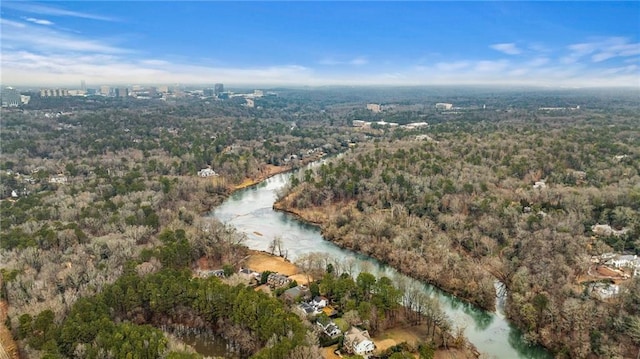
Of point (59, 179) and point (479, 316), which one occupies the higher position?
point (59, 179)

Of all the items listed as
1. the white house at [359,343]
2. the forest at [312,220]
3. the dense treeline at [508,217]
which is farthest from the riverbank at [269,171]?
the white house at [359,343]

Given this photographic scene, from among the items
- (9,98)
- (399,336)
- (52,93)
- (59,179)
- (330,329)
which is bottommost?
(399,336)

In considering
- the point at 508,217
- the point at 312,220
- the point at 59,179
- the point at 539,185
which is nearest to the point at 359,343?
the point at 508,217

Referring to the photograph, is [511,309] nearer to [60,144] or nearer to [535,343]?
[535,343]

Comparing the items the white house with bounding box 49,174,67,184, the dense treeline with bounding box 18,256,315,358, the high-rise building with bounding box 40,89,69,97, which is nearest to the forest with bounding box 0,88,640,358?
the dense treeline with bounding box 18,256,315,358

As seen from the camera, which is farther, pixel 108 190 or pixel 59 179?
pixel 59 179

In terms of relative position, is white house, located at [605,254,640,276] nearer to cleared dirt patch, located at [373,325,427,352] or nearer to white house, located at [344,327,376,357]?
cleared dirt patch, located at [373,325,427,352]

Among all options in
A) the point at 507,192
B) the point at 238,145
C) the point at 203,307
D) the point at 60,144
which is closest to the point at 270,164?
the point at 238,145

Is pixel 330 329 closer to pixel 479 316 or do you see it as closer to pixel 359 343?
pixel 359 343
